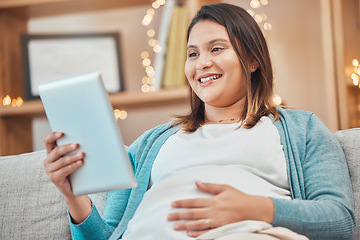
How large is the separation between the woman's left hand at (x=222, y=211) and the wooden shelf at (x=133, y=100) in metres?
1.02

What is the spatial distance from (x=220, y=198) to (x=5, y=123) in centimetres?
148

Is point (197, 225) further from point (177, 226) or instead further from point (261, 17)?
point (261, 17)

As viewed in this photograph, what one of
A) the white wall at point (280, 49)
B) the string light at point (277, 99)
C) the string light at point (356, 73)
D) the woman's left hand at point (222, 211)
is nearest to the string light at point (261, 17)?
the white wall at point (280, 49)

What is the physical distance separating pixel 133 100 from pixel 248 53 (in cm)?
82

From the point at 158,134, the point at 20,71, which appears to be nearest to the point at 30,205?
the point at 158,134

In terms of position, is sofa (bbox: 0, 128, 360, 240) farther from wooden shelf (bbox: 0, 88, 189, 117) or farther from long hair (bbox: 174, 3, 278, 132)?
wooden shelf (bbox: 0, 88, 189, 117)

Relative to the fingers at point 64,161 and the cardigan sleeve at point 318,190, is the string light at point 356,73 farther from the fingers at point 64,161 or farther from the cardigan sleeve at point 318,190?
the fingers at point 64,161

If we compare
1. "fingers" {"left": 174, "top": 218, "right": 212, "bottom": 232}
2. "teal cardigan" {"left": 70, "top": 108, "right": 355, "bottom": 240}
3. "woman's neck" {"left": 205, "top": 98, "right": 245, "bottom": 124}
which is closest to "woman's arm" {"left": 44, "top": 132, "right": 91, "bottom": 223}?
"teal cardigan" {"left": 70, "top": 108, "right": 355, "bottom": 240}

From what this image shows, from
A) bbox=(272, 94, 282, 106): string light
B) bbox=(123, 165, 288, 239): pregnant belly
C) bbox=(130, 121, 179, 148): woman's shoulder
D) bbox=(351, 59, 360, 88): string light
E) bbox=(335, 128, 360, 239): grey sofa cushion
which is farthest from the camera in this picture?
bbox=(272, 94, 282, 106): string light

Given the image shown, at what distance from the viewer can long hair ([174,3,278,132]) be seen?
134 centimetres

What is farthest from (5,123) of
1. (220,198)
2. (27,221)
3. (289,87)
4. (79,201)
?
(220,198)

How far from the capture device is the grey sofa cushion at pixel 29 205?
56.8 inches

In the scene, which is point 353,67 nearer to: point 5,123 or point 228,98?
point 228,98

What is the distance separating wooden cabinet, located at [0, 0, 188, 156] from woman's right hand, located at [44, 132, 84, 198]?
1.01 metres
